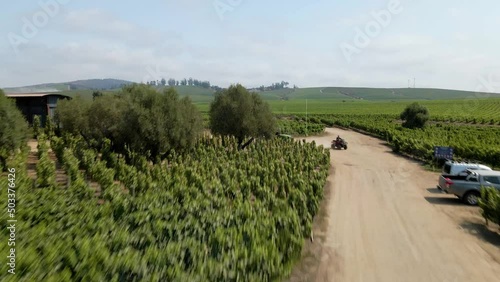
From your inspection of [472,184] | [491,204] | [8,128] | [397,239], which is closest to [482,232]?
[491,204]

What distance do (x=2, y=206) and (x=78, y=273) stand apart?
488 cm

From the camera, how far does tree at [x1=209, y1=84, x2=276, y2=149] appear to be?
3055cm

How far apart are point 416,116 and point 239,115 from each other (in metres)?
40.9

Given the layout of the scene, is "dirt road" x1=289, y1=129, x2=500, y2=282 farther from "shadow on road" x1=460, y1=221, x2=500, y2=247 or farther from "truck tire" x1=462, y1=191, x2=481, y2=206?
"truck tire" x1=462, y1=191, x2=481, y2=206

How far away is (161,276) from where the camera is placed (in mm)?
6082

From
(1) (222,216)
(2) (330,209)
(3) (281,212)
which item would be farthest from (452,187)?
(1) (222,216)

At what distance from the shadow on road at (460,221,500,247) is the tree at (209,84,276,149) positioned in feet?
65.4

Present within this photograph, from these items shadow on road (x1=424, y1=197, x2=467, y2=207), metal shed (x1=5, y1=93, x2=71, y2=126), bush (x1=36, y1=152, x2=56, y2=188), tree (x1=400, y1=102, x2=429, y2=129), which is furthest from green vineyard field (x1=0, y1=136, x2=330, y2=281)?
tree (x1=400, y1=102, x2=429, y2=129)

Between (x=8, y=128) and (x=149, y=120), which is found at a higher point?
(x=149, y=120)

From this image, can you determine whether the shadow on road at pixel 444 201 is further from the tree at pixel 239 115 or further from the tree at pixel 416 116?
the tree at pixel 416 116

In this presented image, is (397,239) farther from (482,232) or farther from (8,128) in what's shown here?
(8,128)

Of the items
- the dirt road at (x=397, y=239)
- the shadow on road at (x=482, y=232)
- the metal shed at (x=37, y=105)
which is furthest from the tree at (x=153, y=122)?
the metal shed at (x=37, y=105)

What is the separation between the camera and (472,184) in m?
16.0

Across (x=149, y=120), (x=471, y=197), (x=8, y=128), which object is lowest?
(x=471, y=197)
